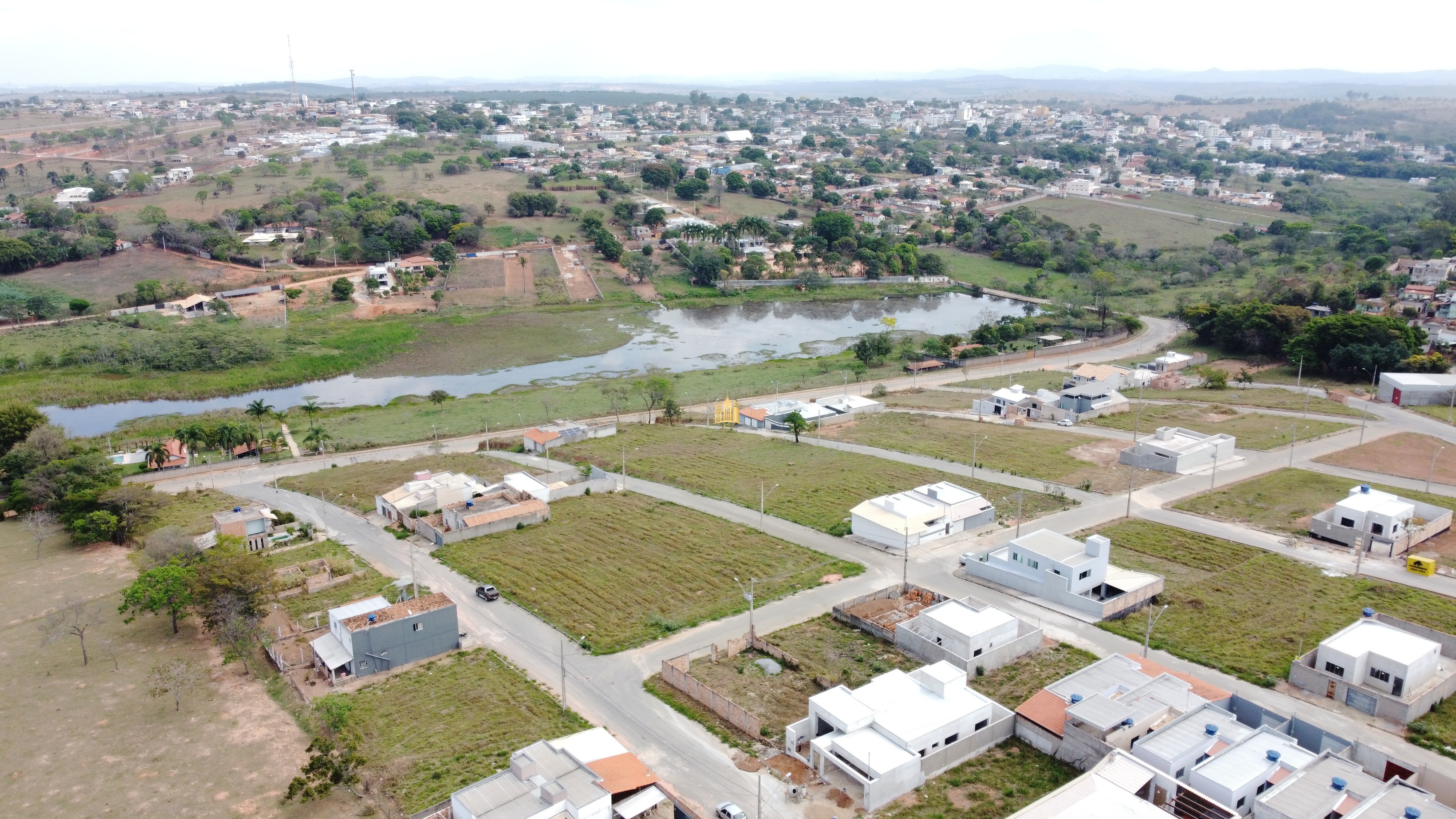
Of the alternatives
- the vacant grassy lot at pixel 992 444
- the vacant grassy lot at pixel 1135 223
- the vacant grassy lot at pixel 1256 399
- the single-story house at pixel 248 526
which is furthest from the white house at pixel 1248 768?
the vacant grassy lot at pixel 1135 223

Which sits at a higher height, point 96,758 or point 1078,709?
point 1078,709

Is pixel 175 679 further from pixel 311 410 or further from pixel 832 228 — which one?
pixel 832 228

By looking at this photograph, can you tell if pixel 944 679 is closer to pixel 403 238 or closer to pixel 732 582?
pixel 732 582

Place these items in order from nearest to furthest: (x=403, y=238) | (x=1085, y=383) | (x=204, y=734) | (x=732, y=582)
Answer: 1. (x=204, y=734)
2. (x=732, y=582)
3. (x=1085, y=383)
4. (x=403, y=238)

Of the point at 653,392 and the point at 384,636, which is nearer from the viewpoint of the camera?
the point at 384,636

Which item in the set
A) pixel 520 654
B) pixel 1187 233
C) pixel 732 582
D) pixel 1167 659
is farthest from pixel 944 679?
pixel 1187 233

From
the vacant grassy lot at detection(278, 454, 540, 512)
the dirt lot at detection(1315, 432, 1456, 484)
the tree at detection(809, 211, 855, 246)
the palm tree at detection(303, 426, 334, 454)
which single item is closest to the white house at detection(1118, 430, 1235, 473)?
the dirt lot at detection(1315, 432, 1456, 484)

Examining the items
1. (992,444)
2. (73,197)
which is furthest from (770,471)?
(73,197)
